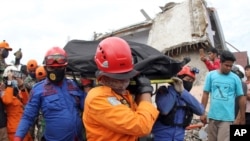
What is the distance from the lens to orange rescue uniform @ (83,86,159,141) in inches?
96.4

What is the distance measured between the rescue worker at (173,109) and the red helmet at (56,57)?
3.53ft

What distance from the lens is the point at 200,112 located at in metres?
3.52

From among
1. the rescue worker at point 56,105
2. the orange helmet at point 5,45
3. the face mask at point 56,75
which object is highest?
the orange helmet at point 5,45

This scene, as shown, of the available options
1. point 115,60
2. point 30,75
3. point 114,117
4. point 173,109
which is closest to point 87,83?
point 173,109

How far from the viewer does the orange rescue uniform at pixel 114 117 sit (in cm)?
245

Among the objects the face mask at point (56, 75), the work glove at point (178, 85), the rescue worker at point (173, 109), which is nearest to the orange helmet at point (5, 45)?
the face mask at point (56, 75)

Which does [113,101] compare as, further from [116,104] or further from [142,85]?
[142,85]

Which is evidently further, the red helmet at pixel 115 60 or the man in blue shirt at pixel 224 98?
the man in blue shirt at pixel 224 98

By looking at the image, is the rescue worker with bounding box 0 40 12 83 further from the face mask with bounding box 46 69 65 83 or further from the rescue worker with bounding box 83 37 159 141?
the rescue worker with bounding box 83 37 159 141

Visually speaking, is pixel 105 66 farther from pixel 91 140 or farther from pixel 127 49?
pixel 91 140

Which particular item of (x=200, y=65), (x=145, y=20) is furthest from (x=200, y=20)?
(x=145, y=20)

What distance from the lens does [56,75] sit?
399 cm

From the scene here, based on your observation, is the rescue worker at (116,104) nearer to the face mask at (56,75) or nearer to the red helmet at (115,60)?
the red helmet at (115,60)

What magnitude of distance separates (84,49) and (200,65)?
27.4ft
